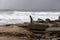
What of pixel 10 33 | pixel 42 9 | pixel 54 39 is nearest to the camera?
pixel 54 39

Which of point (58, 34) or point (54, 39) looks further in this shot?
point (58, 34)

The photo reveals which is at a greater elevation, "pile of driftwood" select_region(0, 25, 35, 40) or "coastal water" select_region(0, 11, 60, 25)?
"pile of driftwood" select_region(0, 25, 35, 40)

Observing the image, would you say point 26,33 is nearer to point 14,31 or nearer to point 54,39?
point 14,31

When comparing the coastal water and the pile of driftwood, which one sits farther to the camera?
the coastal water

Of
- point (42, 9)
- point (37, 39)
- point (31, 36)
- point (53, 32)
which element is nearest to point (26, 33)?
point (31, 36)

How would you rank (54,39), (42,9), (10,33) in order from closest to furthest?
(54,39) → (10,33) → (42,9)

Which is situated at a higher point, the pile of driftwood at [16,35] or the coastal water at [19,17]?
the pile of driftwood at [16,35]

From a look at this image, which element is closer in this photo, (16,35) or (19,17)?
(16,35)

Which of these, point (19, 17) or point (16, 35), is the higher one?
point (16, 35)

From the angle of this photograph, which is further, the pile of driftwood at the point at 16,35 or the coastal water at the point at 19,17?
the coastal water at the point at 19,17

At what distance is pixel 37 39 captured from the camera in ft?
6.24

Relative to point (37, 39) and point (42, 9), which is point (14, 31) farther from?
point (42, 9)

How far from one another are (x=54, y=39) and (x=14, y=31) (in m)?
0.54

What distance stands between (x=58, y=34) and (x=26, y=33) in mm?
432
